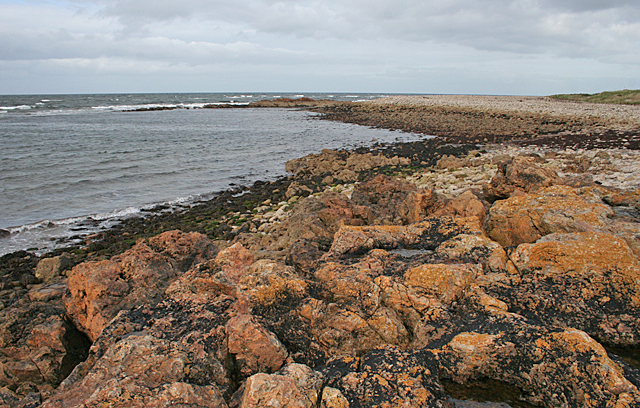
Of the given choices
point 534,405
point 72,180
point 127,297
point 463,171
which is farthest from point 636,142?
point 72,180

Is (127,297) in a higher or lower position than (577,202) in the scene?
lower

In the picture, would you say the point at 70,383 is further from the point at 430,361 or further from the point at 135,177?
the point at 135,177

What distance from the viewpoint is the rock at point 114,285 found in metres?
5.32

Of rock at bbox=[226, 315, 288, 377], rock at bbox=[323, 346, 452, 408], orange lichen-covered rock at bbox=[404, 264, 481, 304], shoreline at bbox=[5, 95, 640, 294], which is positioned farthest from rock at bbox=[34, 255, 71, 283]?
orange lichen-covered rock at bbox=[404, 264, 481, 304]

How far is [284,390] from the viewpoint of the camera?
3.10 metres

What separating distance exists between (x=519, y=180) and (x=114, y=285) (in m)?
8.80

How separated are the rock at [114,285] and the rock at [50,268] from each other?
5.12m

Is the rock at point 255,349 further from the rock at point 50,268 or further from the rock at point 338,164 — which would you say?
the rock at point 338,164

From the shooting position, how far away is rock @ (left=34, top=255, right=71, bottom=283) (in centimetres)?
992

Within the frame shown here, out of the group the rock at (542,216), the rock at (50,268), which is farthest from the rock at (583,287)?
the rock at (50,268)

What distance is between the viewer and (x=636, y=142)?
22516 mm

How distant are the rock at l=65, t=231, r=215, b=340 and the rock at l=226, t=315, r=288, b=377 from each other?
A: 1942 mm

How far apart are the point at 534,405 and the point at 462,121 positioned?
48.2 metres

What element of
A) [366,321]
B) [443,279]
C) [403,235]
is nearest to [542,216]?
[403,235]
